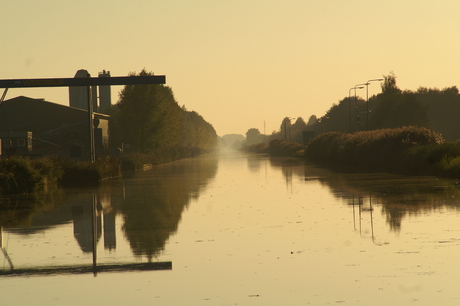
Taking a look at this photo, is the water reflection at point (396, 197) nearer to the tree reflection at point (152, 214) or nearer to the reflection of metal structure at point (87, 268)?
the tree reflection at point (152, 214)

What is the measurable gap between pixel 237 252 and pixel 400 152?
30.8m

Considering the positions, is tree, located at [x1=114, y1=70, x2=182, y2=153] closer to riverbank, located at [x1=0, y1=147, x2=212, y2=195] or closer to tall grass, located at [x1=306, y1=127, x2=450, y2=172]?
tall grass, located at [x1=306, y1=127, x2=450, y2=172]

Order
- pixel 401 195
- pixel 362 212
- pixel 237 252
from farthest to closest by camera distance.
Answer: pixel 401 195 → pixel 362 212 → pixel 237 252

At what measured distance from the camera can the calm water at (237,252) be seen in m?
8.05

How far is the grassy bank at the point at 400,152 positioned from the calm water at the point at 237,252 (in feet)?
42.1

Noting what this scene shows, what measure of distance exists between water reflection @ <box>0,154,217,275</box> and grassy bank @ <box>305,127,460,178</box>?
14.0 metres

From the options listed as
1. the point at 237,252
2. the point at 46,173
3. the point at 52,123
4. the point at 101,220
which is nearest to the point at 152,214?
the point at 101,220

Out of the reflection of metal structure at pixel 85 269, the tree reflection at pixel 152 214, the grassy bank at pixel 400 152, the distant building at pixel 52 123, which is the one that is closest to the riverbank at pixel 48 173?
the tree reflection at pixel 152 214

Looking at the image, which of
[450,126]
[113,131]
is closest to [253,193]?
[113,131]

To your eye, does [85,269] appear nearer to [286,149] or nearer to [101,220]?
[101,220]

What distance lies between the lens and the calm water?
805 cm

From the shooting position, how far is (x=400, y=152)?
131ft

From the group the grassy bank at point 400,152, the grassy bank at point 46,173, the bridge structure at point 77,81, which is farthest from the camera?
the bridge structure at point 77,81

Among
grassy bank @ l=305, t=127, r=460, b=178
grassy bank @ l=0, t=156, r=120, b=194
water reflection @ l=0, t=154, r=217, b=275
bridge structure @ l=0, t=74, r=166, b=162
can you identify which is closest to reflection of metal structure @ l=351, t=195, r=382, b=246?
water reflection @ l=0, t=154, r=217, b=275
